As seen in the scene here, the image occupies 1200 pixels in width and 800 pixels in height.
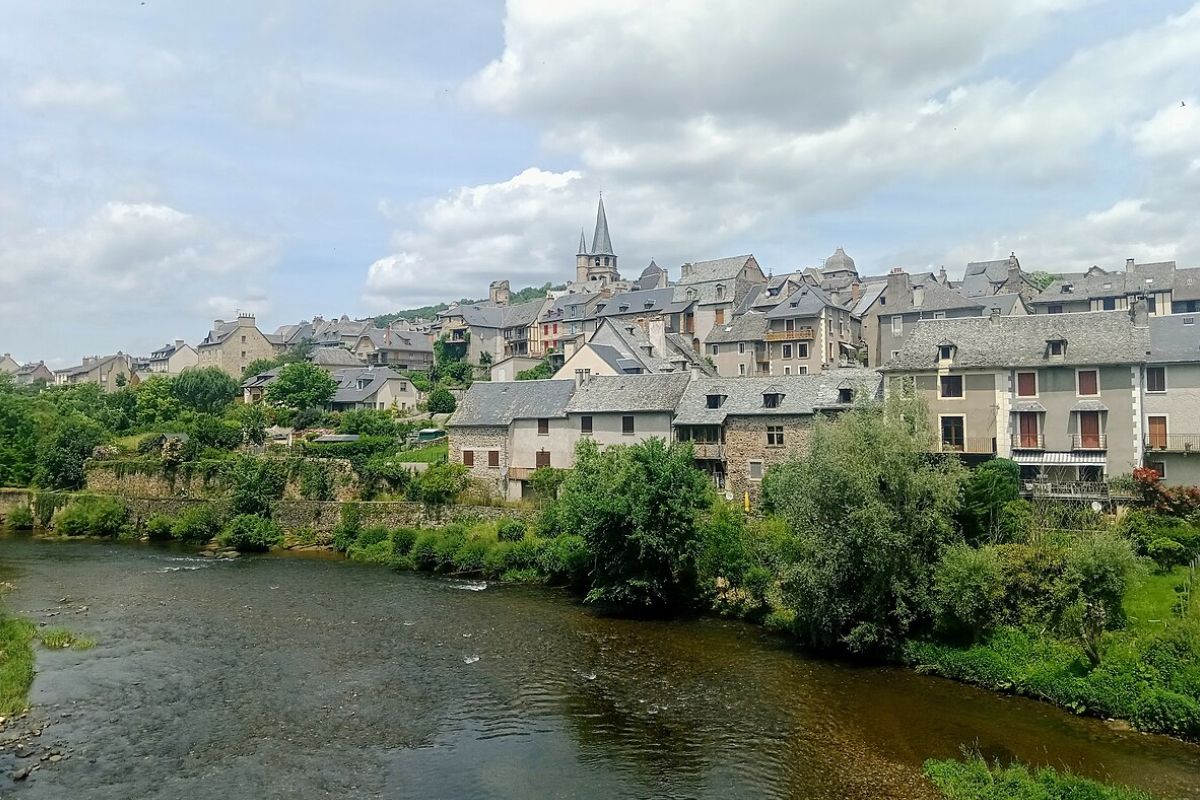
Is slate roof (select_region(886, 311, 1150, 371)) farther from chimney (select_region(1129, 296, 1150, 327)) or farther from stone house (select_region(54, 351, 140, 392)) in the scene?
stone house (select_region(54, 351, 140, 392))

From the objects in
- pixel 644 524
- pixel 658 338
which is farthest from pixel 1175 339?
pixel 658 338

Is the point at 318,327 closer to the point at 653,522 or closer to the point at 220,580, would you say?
the point at 220,580

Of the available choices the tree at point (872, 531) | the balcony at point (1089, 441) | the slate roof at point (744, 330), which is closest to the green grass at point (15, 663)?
the tree at point (872, 531)

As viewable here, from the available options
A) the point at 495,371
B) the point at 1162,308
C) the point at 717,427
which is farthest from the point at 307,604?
the point at 1162,308

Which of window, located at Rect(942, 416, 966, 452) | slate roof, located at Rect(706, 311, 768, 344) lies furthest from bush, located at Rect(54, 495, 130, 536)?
window, located at Rect(942, 416, 966, 452)

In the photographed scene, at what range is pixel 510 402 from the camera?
1875 inches

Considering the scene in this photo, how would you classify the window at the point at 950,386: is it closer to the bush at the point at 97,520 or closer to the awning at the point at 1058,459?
the awning at the point at 1058,459

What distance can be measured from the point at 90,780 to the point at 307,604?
50.1ft

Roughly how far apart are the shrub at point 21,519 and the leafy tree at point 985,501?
55993 mm

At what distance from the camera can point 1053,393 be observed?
3362 centimetres

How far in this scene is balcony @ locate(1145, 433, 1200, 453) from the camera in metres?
32.0

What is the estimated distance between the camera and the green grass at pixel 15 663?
21891mm

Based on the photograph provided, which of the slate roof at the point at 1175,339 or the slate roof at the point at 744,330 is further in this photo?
the slate roof at the point at 744,330

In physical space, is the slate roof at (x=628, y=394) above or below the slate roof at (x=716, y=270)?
below
